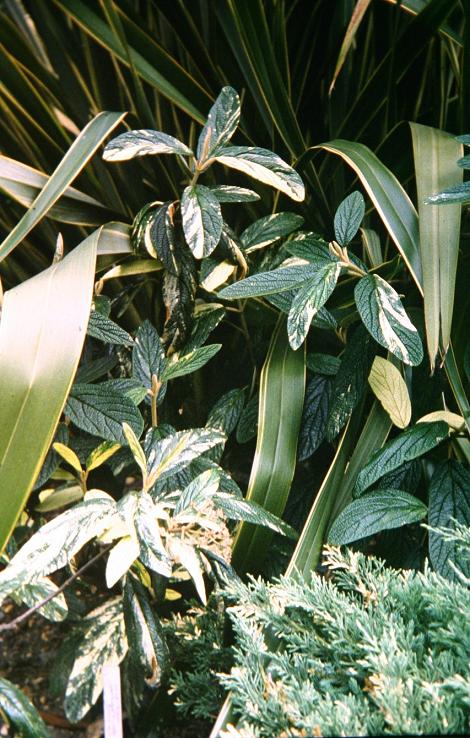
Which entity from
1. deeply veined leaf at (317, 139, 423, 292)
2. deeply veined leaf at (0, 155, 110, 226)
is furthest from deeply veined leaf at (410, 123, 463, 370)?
deeply veined leaf at (0, 155, 110, 226)

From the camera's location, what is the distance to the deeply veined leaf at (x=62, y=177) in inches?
37.8

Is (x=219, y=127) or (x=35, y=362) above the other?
(x=219, y=127)

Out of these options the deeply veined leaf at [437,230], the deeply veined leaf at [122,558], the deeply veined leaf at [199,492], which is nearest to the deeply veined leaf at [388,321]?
the deeply veined leaf at [437,230]

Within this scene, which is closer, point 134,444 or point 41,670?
point 134,444

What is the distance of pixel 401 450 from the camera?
2.98 feet

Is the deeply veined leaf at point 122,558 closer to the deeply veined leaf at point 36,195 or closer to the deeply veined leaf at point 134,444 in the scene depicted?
the deeply veined leaf at point 134,444

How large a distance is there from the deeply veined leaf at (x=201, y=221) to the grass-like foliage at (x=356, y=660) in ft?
1.39

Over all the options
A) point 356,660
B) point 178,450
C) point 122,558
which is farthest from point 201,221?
point 356,660

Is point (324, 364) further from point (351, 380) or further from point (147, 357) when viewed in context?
point (147, 357)

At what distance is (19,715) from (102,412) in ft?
1.25

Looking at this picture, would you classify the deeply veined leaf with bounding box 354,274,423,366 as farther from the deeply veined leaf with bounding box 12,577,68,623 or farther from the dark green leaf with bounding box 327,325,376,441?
the deeply veined leaf with bounding box 12,577,68,623

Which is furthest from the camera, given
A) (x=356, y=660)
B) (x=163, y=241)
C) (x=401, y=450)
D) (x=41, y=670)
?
(x=41, y=670)

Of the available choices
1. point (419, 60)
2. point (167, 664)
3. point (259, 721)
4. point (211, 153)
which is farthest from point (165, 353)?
point (419, 60)

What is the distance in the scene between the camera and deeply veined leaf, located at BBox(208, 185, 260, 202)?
98 centimetres
